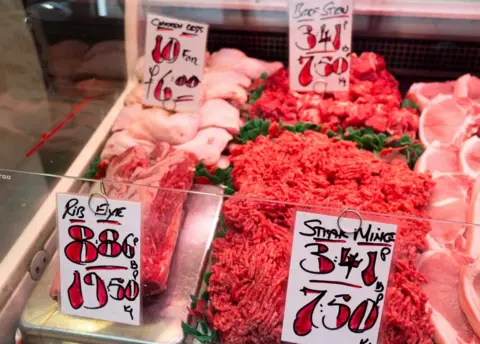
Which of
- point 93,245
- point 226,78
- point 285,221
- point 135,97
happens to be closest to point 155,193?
point 93,245

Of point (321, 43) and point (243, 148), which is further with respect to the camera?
point (321, 43)

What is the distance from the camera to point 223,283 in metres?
1.46

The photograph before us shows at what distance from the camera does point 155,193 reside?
59.3 inches

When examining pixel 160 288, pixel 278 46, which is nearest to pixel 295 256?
pixel 160 288

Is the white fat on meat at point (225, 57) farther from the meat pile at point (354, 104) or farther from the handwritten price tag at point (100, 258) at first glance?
the handwritten price tag at point (100, 258)

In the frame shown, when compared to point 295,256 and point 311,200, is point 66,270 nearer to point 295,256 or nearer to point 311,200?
point 295,256

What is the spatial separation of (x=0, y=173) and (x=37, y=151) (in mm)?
638

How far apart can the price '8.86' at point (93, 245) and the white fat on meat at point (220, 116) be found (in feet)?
3.34

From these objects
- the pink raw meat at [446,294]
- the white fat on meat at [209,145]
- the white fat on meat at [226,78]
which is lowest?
the pink raw meat at [446,294]

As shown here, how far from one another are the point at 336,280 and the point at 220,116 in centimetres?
121

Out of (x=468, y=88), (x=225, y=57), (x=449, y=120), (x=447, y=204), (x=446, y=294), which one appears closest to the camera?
(x=446, y=294)

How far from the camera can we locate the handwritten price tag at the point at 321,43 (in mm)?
2191

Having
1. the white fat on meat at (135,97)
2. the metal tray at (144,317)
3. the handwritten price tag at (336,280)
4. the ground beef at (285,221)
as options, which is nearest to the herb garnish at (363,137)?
the ground beef at (285,221)

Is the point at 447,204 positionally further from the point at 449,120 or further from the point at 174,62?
the point at 174,62
